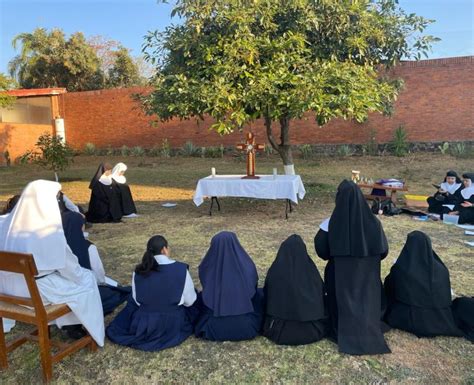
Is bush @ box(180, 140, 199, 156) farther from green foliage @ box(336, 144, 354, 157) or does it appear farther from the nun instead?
the nun

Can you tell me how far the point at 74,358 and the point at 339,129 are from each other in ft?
49.8

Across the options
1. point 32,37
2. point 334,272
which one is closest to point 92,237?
point 334,272

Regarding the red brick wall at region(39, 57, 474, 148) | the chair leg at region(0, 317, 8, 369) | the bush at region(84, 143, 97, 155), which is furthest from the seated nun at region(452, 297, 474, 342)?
A: the bush at region(84, 143, 97, 155)

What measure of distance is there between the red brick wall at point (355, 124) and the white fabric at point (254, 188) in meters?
5.69

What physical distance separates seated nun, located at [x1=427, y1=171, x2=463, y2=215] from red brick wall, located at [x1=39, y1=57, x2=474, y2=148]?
23.7 ft

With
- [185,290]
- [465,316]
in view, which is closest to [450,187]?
[465,316]

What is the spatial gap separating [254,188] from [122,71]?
22593 millimetres

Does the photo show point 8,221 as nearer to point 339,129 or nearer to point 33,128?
point 339,129

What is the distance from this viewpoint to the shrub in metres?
16.5

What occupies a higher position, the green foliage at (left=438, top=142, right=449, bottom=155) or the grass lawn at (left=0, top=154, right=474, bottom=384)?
the green foliage at (left=438, top=142, right=449, bottom=155)

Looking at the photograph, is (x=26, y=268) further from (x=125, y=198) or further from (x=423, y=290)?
(x=125, y=198)

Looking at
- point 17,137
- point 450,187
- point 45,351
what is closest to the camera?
point 45,351

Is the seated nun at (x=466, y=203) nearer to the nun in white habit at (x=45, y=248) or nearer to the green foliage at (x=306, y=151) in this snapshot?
the nun in white habit at (x=45, y=248)

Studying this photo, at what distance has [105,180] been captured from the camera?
8.81 m
